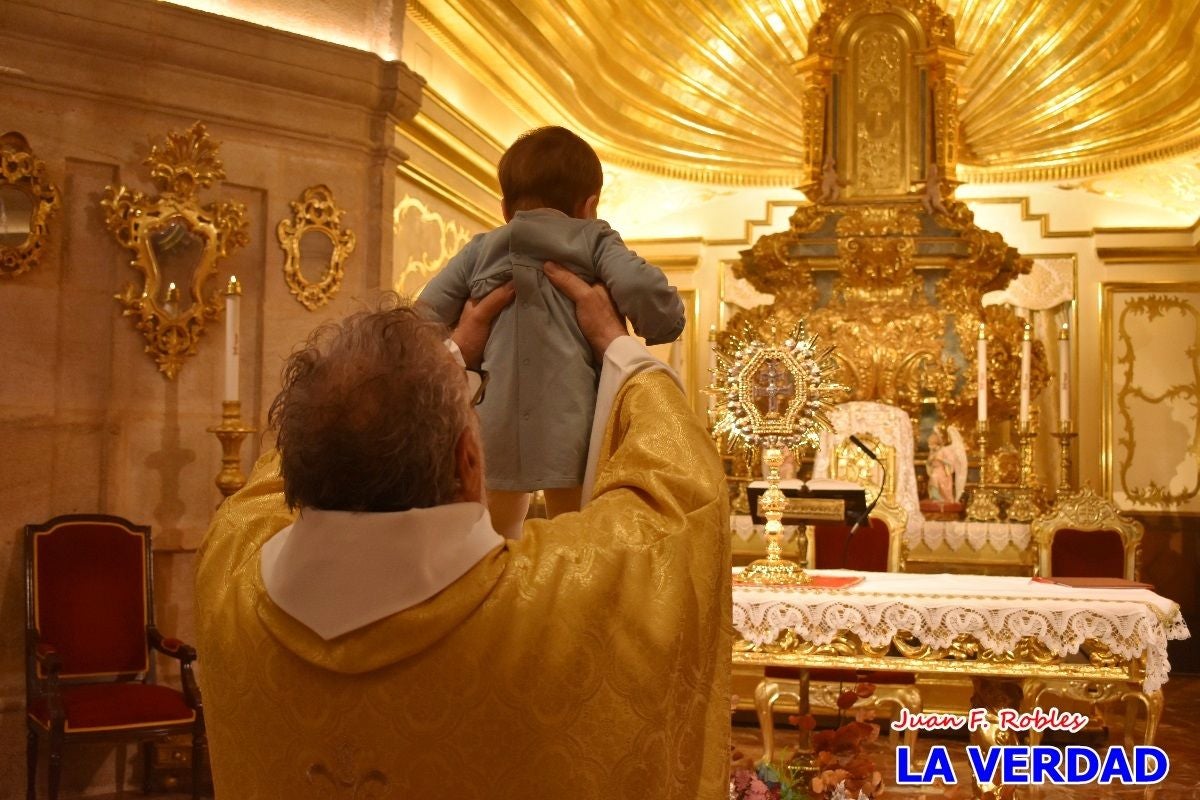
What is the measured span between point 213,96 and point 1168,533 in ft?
24.7

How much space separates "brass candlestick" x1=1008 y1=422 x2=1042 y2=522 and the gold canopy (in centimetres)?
313

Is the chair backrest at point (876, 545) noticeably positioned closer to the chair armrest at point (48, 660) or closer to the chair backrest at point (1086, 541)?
the chair backrest at point (1086, 541)

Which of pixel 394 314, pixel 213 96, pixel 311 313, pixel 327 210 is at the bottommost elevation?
pixel 394 314

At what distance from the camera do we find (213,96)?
547 centimetres

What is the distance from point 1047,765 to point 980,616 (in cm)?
114

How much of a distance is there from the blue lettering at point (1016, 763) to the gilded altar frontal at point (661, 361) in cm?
3

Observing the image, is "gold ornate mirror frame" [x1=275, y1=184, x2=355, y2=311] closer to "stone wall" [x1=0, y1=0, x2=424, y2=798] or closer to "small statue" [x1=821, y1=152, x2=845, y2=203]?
"stone wall" [x1=0, y1=0, x2=424, y2=798]

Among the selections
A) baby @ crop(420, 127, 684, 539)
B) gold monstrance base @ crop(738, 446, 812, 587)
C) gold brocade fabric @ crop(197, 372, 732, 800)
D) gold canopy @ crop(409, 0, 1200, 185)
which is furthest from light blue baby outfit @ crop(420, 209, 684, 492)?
gold canopy @ crop(409, 0, 1200, 185)

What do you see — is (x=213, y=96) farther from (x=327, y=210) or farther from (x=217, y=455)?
(x=217, y=455)

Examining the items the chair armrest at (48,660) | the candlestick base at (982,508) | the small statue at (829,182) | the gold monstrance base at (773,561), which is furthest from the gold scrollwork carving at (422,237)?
Answer: the candlestick base at (982,508)

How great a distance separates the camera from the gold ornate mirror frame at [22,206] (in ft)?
15.9

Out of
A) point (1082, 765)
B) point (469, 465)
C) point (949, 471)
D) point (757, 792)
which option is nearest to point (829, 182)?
point (949, 471)

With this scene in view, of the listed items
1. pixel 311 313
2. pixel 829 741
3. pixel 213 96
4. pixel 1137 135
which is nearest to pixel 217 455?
pixel 311 313

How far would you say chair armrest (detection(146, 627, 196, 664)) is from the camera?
4645 mm
